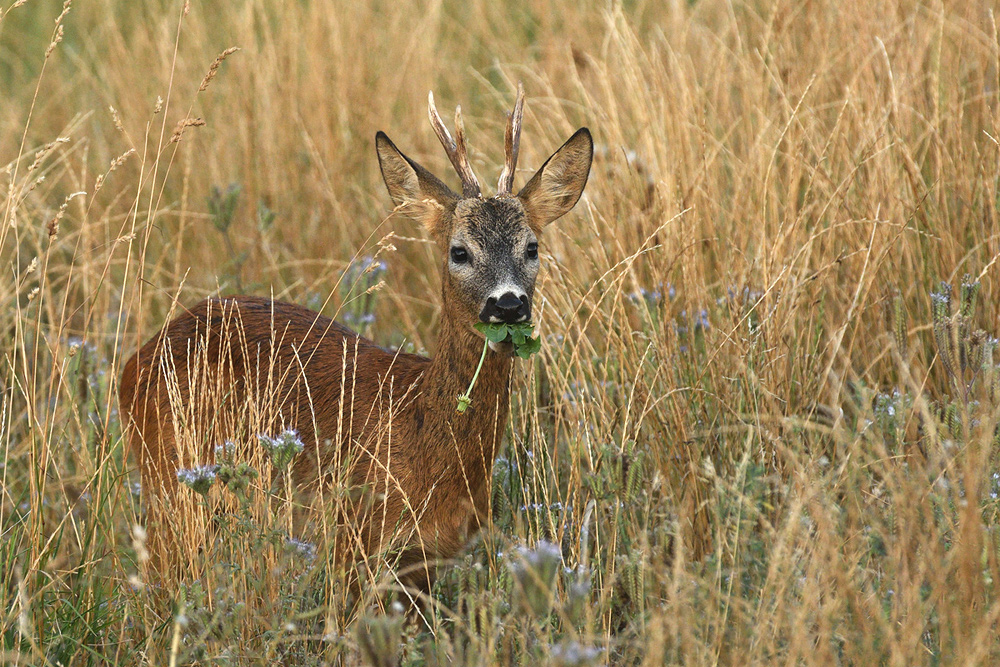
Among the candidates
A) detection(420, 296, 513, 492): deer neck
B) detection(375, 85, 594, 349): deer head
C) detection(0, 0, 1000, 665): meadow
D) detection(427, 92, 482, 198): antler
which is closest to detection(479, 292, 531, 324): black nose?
detection(375, 85, 594, 349): deer head

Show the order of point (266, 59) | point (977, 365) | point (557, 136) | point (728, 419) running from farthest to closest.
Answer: point (266, 59)
point (557, 136)
point (728, 419)
point (977, 365)

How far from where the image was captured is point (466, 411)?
3.63 metres

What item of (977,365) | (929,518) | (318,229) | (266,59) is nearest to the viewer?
(929,518)

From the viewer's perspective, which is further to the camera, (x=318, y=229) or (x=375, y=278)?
(x=318, y=229)

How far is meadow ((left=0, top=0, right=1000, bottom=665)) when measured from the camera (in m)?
2.72

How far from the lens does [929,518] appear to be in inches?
93.4

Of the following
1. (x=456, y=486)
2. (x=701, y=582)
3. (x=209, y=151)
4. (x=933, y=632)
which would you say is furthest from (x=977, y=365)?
(x=209, y=151)

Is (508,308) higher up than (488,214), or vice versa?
(488,214)

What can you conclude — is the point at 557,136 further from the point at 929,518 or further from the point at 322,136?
the point at 929,518

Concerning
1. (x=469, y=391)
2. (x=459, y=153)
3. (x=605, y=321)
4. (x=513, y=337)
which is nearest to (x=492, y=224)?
(x=459, y=153)

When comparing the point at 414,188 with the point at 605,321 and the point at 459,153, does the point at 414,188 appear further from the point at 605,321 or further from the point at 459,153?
the point at 605,321

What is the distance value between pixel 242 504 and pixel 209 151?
12.9 ft

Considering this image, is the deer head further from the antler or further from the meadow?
the meadow

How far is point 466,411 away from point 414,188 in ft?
3.12
